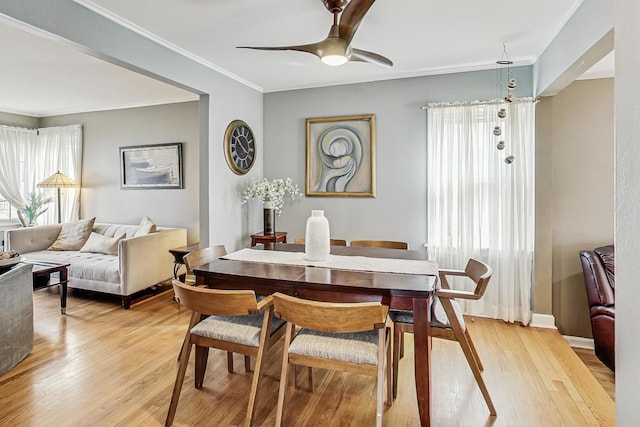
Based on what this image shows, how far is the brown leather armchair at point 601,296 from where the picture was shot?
2.81m

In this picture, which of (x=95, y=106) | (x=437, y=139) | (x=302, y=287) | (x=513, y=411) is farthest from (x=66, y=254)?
(x=513, y=411)

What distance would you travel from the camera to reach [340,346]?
175 cm

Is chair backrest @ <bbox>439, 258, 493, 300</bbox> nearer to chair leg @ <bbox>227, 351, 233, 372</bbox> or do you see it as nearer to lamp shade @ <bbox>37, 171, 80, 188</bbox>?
chair leg @ <bbox>227, 351, 233, 372</bbox>

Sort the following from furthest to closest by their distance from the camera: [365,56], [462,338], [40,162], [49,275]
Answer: [40,162]
[49,275]
[365,56]
[462,338]

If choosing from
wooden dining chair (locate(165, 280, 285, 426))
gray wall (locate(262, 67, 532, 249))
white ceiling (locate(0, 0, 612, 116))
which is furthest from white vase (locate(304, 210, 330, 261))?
gray wall (locate(262, 67, 532, 249))

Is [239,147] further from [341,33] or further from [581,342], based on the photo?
[581,342]

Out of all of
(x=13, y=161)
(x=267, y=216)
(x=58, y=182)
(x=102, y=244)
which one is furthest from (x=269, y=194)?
(x=13, y=161)

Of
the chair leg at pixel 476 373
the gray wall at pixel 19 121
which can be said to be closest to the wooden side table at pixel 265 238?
the chair leg at pixel 476 373

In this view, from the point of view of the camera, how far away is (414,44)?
3.05 meters

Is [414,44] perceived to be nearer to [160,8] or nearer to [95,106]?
[160,8]

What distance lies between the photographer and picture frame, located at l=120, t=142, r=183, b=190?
16.3 feet

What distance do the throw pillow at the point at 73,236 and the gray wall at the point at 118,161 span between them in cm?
45

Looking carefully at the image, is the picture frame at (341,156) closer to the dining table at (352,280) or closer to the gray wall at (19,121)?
the dining table at (352,280)

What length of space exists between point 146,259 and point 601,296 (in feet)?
14.7
